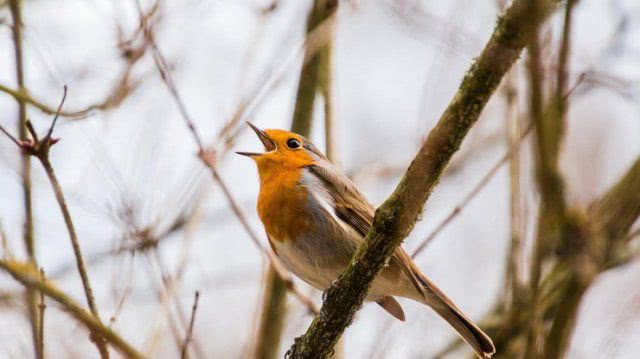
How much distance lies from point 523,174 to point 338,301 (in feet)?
4.56

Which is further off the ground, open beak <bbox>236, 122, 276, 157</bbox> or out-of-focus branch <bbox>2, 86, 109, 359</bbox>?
open beak <bbox>236, 122, 276, 157</bbox>

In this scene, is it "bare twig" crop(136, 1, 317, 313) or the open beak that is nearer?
"bare twig" crop(136, 1, 317, 313)

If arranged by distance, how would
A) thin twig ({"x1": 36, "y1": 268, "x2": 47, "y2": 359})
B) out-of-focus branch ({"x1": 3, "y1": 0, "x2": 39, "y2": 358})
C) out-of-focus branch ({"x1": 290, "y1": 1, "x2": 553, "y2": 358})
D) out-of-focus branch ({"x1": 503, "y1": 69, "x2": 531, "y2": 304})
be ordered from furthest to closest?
out-of-focus branch ({"x1": 503, "y1": 69, "x2": 531, "y2": 304}), out-of-focus branch ({"x1": 3, "y1": 0, "x2": 39, "y2": 358}), thin twig ({"x1": 36, "y1": 268, "x2": 47, "y2": 359}), out-of-focus branch ({"x1": 290, "y1": 1, "x2": 553, "y2": 358})

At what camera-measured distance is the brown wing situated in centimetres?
466

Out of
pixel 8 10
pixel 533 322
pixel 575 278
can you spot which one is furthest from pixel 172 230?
pixel 575 278

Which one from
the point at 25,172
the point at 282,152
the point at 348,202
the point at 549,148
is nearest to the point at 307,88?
the point at 282,152

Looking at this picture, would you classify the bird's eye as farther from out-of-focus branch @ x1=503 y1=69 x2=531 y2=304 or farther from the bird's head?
out-of-focus branch @ x1=503 y1=69 x2=531 y2=304

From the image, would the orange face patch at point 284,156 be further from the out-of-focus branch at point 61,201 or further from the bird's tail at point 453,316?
the out-of-focus branch at point 61,201

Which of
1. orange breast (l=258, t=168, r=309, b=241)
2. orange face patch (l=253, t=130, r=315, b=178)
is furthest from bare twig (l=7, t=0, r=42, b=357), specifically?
orange face patch (l=253, t=130, r=315, b=178)

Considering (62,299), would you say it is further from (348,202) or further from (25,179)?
(348,202)

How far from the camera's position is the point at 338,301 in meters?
3.53

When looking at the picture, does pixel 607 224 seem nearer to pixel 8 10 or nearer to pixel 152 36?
pixel 152 36

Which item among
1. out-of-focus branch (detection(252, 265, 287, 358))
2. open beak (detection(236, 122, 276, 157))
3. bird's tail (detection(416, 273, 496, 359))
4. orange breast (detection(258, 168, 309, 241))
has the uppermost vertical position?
A: open beak (detection(236, 122, 276, 157))

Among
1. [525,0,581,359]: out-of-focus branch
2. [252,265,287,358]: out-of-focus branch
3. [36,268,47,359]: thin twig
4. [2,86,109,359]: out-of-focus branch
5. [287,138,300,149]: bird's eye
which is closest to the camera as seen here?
[525,0,581,359]: out-of-focus branch
